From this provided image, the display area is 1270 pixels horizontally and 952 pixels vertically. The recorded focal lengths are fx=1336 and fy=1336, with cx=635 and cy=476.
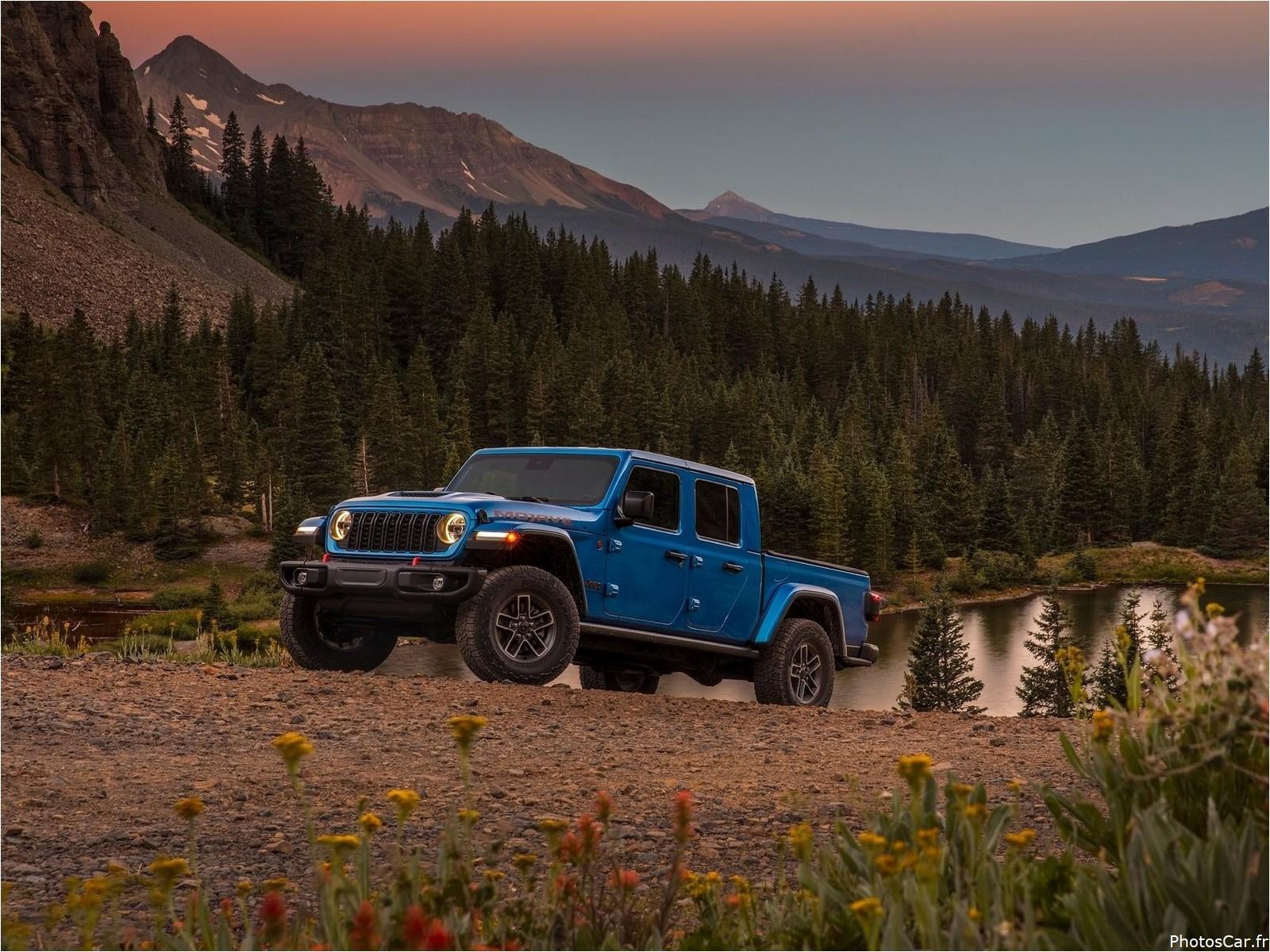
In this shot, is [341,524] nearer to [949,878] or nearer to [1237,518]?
[949,878]

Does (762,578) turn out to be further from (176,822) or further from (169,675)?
(176,822)

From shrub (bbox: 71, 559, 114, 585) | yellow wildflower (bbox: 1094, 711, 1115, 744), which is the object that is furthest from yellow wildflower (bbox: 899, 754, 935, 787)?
shrub (bbox: 71, 559, 114, 585)

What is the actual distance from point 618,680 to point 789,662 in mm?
2525

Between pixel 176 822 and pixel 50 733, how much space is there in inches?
120

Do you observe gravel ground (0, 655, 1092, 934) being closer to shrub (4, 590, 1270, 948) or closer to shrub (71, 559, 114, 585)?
shrub (4, 590, 1270, 948)

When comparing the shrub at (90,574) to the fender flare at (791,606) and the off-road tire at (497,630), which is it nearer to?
the fender flare at (791,606)

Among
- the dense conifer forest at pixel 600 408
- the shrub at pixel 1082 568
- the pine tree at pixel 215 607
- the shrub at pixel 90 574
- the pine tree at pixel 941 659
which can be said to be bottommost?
the shrub at pixel 1082 568

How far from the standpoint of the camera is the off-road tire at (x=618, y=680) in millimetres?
A: 15438

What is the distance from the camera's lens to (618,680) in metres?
15.5

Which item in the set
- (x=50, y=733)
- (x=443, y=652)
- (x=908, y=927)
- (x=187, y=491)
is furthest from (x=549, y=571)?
(x=187, y=491)

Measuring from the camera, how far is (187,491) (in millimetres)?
87750

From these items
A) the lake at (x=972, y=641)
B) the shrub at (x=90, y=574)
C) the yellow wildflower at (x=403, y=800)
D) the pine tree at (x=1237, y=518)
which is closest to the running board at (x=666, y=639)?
the yellow wildflower at (x=403, y=800)

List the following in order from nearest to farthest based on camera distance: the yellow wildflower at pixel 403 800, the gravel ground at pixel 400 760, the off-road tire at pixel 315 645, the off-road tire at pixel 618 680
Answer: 1. the yellow wildflower at pixel 403 800
2. the gravel ground at pixel 400 760
3. the off-road tire at pixel 315 645
4. the off-road tire at pixel 618 680

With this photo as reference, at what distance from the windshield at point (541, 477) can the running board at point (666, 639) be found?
1221mm
